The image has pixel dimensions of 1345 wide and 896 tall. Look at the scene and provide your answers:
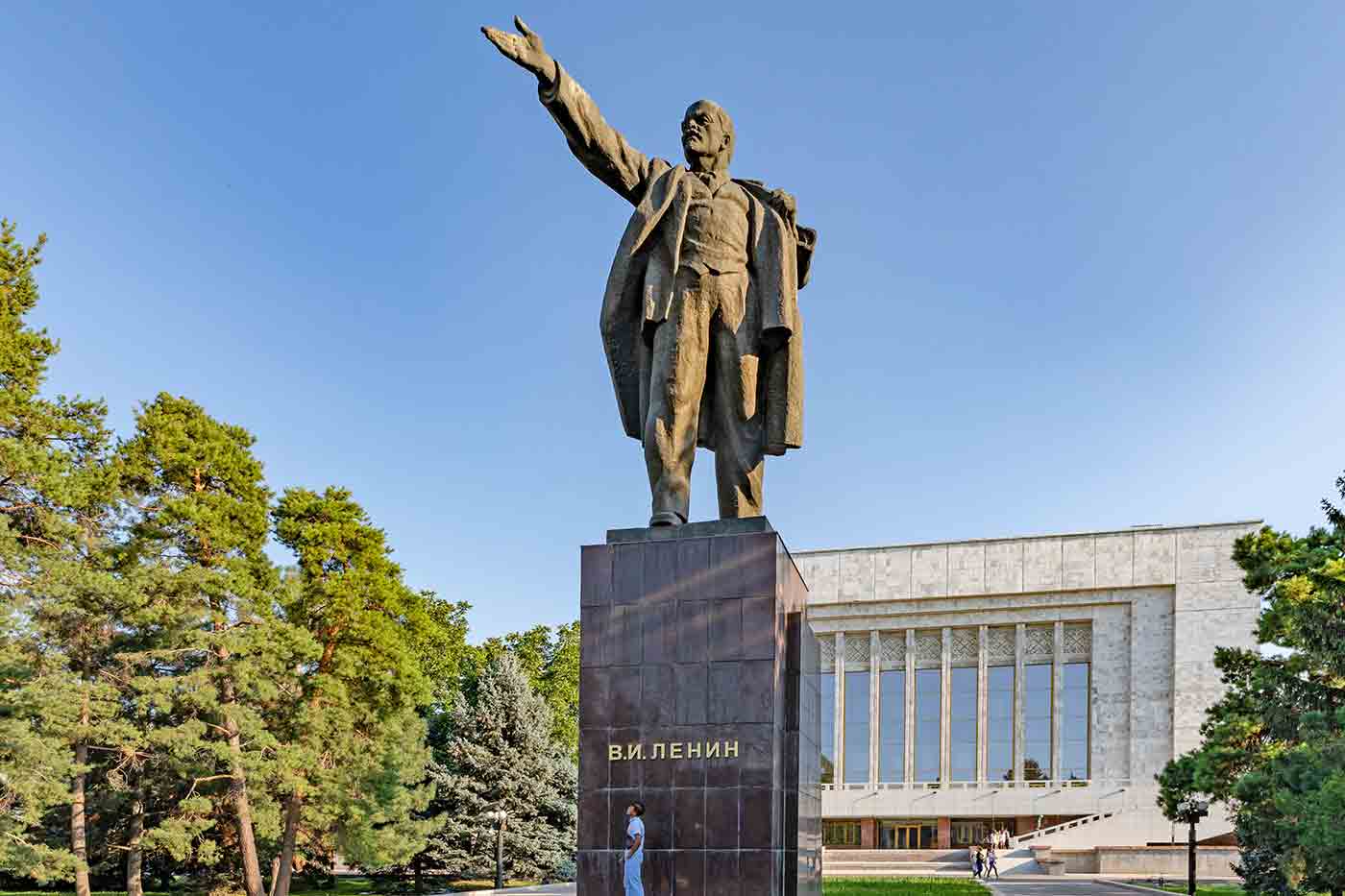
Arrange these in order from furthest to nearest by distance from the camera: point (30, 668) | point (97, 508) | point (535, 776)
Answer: point (535, 776) < point (97, 508) < point (30, 668)

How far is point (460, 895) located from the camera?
2572 centimetres

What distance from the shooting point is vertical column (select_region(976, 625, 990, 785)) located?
52.5m

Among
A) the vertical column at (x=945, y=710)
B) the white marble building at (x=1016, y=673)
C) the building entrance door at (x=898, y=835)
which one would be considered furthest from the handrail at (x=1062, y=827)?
the building entrance door at (x=898, y=835)

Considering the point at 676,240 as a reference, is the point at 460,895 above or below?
below

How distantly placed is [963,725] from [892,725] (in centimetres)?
313

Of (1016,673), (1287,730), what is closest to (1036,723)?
(1016,673)

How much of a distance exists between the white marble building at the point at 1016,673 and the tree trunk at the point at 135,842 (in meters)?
30.6

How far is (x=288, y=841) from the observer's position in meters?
28.7

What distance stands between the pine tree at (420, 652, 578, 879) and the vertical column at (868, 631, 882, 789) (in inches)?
920

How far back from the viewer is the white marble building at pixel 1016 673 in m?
50.1

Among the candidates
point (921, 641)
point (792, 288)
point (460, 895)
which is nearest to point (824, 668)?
point (921, 641)

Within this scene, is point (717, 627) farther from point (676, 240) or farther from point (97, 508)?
point (97, 508)

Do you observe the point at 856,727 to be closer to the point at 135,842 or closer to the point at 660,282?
the point at 135,842

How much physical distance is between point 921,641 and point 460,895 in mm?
33454
